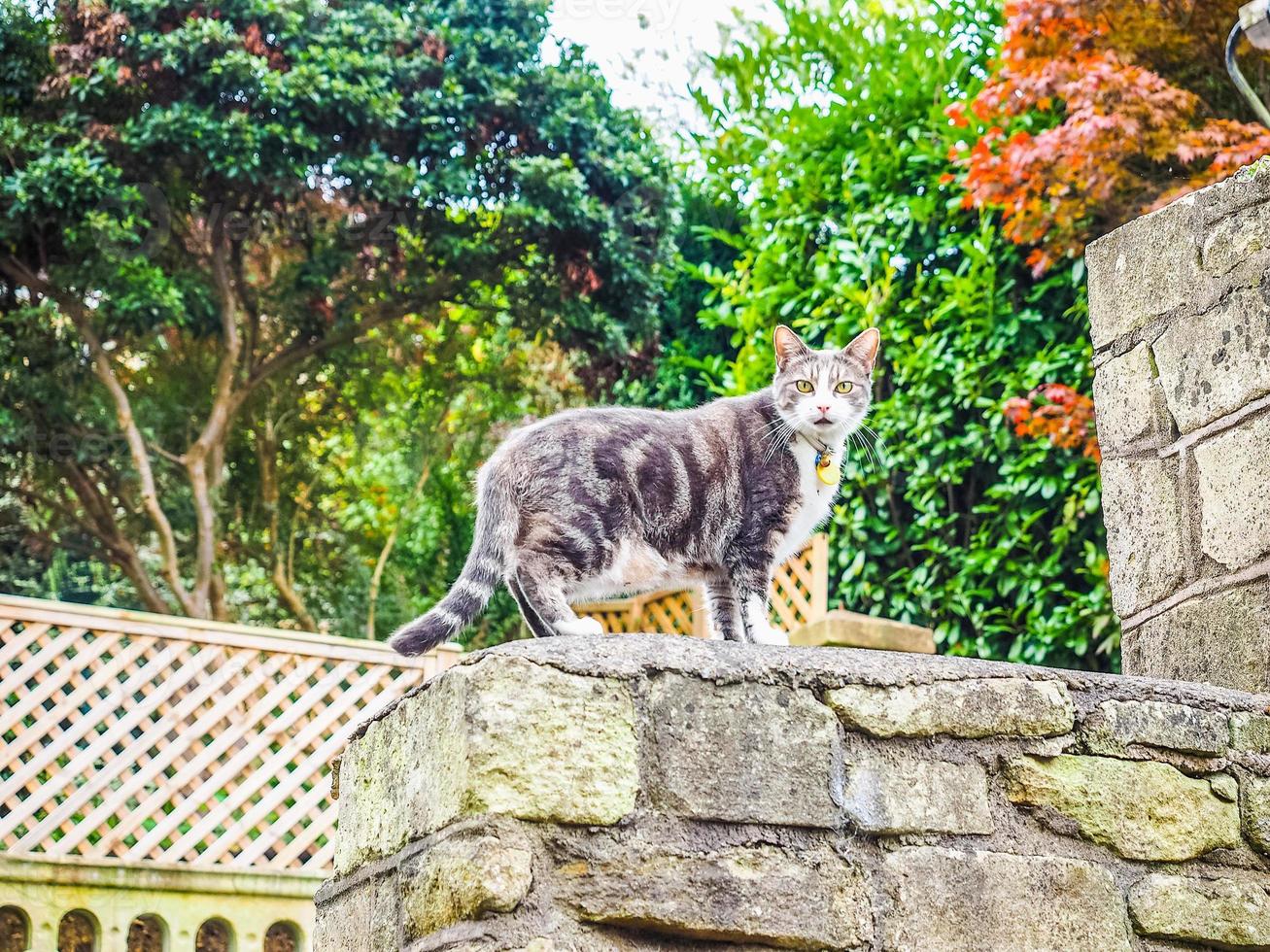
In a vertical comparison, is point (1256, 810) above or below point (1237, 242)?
below

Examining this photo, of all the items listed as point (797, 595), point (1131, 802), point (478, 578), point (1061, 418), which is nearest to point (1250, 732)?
point (1131, 802)

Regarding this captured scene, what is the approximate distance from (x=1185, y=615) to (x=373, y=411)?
29.2 feet

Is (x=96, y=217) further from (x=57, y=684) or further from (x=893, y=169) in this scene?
(x=893, y=169)

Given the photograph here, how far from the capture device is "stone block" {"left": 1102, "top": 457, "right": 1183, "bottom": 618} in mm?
2625

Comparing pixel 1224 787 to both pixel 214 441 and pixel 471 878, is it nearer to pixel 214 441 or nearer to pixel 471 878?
pixel 471 878

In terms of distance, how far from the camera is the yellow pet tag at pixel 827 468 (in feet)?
9.91

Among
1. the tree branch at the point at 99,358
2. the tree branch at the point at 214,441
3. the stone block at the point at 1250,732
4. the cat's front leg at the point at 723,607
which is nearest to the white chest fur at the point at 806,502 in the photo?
the cat's front leg at the point at 723,607

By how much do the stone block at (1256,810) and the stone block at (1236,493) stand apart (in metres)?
0.44

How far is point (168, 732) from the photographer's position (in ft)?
21.7

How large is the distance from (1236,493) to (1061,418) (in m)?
3.07

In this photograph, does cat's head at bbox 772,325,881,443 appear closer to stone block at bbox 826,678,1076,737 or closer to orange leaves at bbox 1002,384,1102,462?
stone block at bbox 826,678,1076,737

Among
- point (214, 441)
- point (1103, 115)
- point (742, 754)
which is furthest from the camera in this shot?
point (214, 441)

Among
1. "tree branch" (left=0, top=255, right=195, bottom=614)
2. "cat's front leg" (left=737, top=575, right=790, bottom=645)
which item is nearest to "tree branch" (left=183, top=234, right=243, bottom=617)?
"tree branch" (left=0, top=255, right=195, bottom=614)

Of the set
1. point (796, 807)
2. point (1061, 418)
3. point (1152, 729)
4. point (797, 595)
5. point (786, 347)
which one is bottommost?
point (796, 807)
